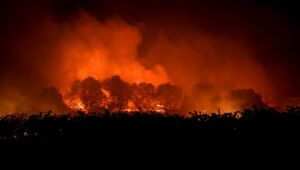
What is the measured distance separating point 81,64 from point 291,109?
27072 mm

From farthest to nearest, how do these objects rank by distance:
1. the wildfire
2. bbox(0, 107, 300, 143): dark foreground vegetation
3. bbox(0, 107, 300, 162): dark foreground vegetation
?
the wildfire → bbox(0, 107, 300, 143): dark foreground vegetation → bbox(0, 107, 300, 162): dark foreground vegetation

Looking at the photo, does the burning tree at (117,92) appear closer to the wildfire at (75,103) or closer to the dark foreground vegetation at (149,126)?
the wildfire at (75,103)

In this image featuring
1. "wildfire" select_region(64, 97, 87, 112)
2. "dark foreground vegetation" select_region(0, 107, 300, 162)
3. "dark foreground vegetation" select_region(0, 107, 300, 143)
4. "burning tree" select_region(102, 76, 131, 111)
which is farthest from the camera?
"burning tree" select_region(102, 76, 131, 111)

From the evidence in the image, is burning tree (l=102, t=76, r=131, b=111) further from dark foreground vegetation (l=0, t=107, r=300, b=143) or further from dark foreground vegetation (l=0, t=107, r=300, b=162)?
dark foreground vegetation (l=0, t=107, r=300, b=162)

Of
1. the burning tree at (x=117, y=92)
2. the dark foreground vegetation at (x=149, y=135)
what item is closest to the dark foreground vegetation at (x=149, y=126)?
the dark foreground vegetation at (x=149, y=135)

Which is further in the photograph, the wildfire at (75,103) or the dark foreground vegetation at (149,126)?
the wildfire at (75,103)

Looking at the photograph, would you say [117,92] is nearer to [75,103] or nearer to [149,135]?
[75,103]

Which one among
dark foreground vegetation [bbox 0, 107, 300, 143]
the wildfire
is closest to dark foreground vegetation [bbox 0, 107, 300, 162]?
dark foreground vegetation [bbox 0, 107, 300, 143]

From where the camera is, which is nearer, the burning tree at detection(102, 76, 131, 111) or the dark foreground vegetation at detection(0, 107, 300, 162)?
the dark foreground vegetation at detection(0, 107, 300, 162)

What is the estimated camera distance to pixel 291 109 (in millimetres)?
14297

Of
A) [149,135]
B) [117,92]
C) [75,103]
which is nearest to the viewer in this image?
[149,135]

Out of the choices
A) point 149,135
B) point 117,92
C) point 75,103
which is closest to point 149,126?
point 149,135

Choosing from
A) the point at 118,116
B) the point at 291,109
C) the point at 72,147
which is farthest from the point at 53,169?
the point at 291,109

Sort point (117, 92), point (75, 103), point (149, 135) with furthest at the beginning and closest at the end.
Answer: point (117, 92), point (75, 103), point (149, 135)
